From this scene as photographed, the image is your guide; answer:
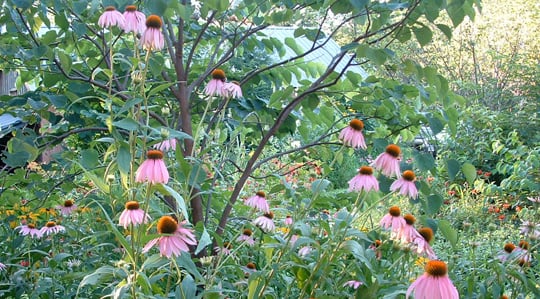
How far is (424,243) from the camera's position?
1238mm

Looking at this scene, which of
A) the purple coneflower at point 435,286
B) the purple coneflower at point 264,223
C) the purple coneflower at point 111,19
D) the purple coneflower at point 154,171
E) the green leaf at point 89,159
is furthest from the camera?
the purple coneflower at point 264,223

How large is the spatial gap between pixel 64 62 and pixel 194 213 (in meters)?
0.48

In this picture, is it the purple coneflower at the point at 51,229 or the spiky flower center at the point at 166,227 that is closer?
the spiky flower center at the point at 166,227

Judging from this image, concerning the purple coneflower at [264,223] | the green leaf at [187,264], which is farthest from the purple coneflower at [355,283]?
the green leaf at [187,264]

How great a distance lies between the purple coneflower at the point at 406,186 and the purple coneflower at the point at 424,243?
0.07 meters

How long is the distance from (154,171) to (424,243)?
0.53 metres

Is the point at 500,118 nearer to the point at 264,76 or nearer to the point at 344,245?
the point at 264,76

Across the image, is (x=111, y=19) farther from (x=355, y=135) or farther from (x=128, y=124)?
(x=355, y=135)

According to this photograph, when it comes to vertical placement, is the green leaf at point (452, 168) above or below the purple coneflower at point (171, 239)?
above

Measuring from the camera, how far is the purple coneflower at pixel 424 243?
48.1 inches

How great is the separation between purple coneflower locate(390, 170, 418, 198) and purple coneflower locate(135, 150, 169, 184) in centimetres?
47

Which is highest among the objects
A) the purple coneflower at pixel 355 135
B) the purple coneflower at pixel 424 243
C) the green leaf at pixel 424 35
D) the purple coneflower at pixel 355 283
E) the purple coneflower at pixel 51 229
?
the green leaf at pixel 424 35

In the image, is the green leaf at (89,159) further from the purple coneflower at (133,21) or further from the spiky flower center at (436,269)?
the spiky flower center at (436,269)

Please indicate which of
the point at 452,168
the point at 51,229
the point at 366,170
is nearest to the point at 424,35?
the point at 452,168
